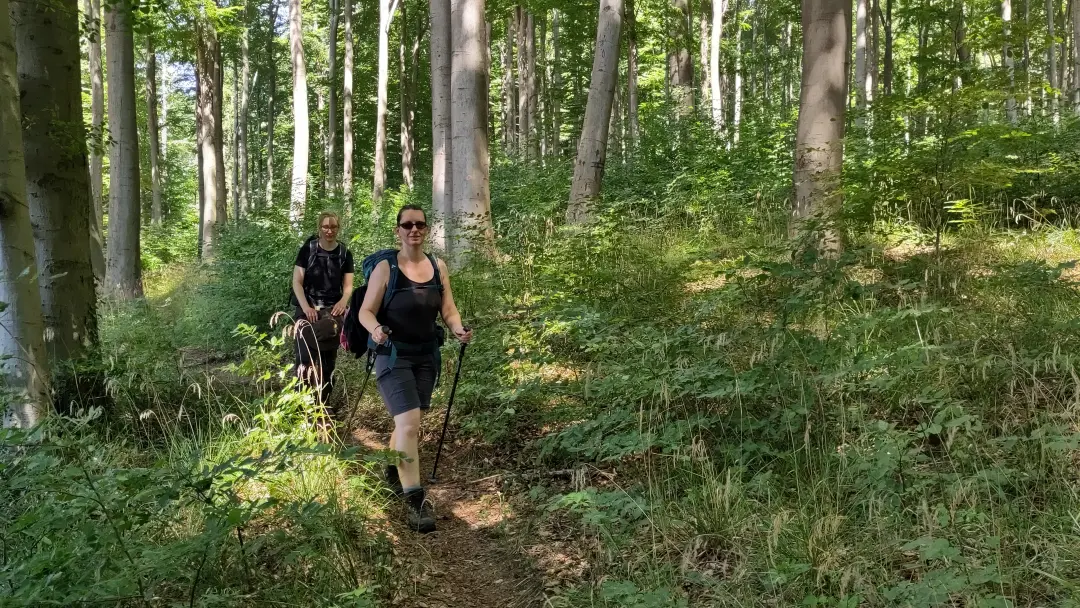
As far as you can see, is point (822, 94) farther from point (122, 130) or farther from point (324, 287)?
point (122, 130)

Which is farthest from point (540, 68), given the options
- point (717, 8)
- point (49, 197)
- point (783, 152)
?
point (49, 197)

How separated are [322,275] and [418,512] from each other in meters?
2.64

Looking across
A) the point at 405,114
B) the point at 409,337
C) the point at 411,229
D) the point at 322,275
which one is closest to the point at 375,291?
the point at 409,337

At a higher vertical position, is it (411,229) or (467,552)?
(411,229)

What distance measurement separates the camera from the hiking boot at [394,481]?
14.5 feet

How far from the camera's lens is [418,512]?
13.6 feet

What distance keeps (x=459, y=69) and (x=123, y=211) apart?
20.2ft

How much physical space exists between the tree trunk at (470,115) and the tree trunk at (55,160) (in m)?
4.30

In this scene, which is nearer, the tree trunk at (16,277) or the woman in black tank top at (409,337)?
the tree trunk at (16,277)

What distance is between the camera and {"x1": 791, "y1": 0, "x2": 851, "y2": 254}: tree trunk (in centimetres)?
711

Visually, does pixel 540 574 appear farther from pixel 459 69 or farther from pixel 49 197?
pixel 459 69

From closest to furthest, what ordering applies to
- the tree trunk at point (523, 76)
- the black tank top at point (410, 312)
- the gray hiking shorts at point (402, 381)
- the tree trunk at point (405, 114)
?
the gray hiking shorts at point (402, 381) < the black tank top at point (410, 312) < the tree trunk at point (523, 76) < the tree trunk at point (405, 114)

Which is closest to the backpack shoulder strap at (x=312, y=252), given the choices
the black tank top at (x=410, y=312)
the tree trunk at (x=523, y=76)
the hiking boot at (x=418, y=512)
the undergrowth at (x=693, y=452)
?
the undergrowth at (x=693, y=452)

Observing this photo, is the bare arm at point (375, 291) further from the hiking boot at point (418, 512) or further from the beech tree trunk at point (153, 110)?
the beech tree trunk at point (153, 110)
